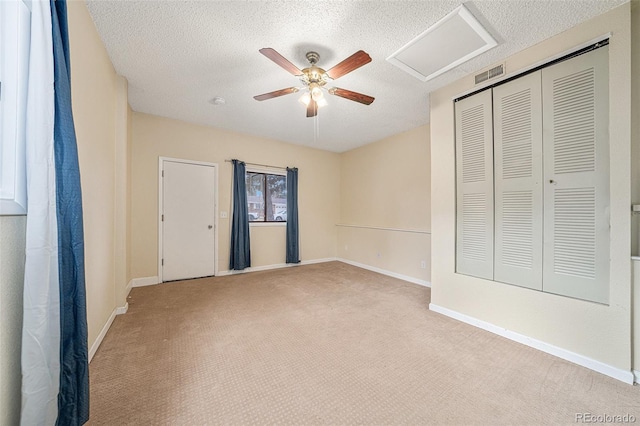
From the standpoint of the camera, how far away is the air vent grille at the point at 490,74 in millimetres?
2326

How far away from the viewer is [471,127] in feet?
8.30

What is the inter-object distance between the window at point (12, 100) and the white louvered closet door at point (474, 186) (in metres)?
3.18

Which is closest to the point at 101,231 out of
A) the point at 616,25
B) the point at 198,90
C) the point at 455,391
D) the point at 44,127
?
the point at 44,127

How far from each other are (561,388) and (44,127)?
10.3ft


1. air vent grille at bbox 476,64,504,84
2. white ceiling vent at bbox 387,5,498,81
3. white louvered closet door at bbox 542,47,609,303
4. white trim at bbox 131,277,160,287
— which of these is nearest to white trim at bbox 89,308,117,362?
white trim at bbox 131,277,160,287

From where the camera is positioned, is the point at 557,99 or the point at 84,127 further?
the point at 557,99

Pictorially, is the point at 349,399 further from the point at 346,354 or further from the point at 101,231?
the point at 101,231

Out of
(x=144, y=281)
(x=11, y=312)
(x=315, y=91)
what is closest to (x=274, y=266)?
(x=144, y=281)

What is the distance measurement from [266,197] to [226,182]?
2.78ft

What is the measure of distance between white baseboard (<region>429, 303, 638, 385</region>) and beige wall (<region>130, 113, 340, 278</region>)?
10.9 feet

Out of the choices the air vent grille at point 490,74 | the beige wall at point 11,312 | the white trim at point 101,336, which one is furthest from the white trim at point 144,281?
the air vent grille at point 490,74

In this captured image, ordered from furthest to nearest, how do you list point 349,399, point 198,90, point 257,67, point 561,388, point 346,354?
point 198,90 → point 257,67 → point 346,354 → point 561,388 → point 349,399

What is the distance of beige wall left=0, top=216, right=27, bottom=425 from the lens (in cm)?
86

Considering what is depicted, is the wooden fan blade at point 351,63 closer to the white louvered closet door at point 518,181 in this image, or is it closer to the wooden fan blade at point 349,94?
the wooden fan blade at point 349,94
